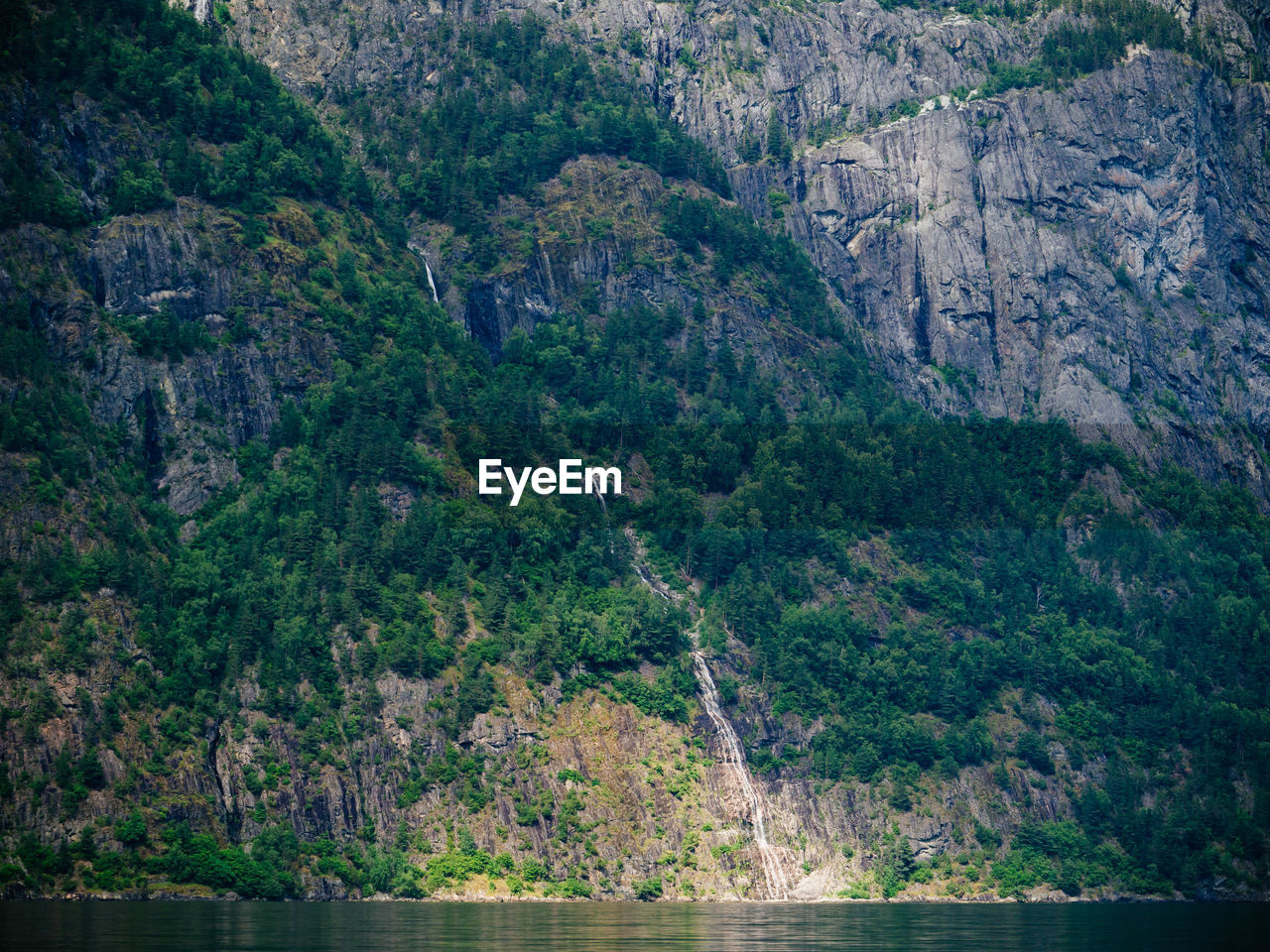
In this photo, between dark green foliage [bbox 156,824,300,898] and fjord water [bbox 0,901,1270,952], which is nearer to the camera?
fjord water [bbox 0,901,1270,952]

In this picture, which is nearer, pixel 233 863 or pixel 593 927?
pixel 593 927

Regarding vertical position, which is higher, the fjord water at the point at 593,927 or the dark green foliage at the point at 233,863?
the dark green foliage at the point at 233,863

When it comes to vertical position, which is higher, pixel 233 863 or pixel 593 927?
pixel 233 863

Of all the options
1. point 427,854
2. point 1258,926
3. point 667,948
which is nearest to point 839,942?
point 667,948

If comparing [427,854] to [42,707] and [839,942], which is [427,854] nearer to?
[42,707]

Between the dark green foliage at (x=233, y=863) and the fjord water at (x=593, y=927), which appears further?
the dark green foliage at (x=233, y=863)

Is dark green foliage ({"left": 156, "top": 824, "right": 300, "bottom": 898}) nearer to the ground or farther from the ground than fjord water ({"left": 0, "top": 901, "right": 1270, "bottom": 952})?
farther from the ground

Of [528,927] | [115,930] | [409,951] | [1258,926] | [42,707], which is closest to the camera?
[409,951]

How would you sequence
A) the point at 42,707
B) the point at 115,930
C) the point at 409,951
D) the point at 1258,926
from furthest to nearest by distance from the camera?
the point at 42,707 < the point at 1258,926 < the point at 115,930 < the point at 409,951
